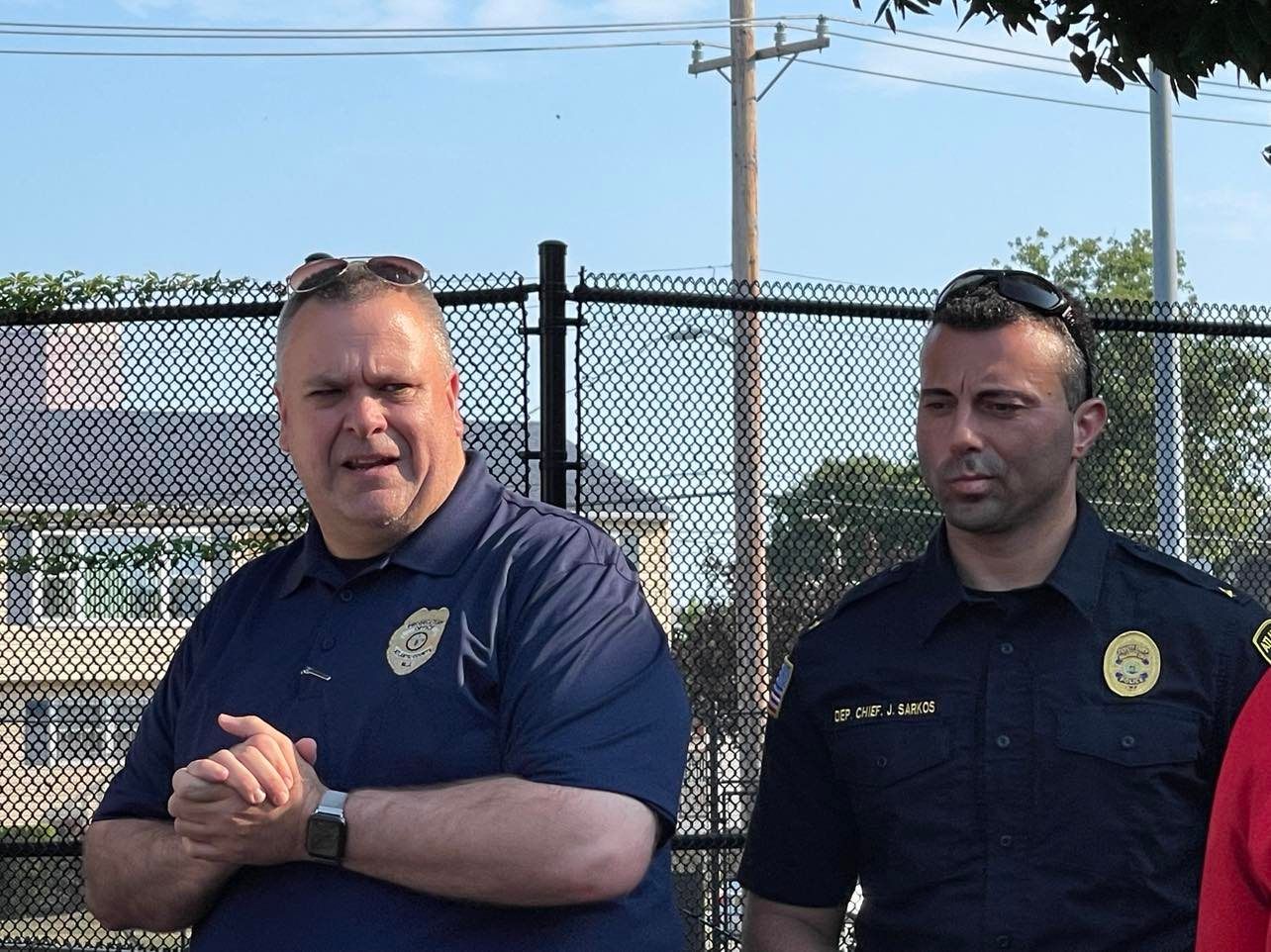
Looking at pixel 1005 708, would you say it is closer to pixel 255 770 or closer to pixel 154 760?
pixel 255 770

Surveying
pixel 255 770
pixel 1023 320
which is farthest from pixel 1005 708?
pixel 255 770

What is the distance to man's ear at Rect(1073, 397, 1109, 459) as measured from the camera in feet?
8.96

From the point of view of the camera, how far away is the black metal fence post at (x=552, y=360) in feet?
14.0

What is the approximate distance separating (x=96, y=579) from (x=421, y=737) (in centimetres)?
252

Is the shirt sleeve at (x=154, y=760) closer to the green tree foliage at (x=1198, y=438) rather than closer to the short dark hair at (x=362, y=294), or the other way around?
the short dark hair at (x=362, y=294)

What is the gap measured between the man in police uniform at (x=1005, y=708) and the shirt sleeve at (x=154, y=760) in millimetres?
1044

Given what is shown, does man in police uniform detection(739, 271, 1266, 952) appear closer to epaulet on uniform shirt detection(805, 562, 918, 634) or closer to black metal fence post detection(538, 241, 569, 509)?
epaulet on uniform shirt detection(805, 562, 918, 634)

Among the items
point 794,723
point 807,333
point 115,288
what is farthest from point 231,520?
point 794,723

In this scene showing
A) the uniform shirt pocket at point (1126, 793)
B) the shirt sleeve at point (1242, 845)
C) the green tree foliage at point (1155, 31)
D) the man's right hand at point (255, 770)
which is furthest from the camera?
the green tree foliage at point (1155, 31)

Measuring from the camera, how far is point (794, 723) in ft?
9.19

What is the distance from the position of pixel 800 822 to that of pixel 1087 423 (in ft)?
2.79

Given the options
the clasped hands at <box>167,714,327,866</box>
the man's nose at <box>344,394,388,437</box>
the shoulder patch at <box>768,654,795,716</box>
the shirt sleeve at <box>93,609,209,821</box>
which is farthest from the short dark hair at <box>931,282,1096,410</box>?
the shirt sleeve at <box>93,609,209,821</box>

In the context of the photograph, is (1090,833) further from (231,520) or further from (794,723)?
(231,520)

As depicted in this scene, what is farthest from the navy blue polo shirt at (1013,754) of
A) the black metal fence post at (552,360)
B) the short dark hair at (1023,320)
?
the black metal fence post at (552,360)
